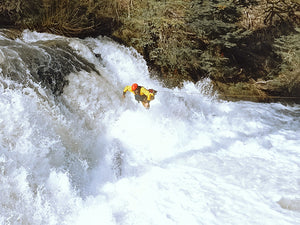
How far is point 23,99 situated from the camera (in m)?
4.96

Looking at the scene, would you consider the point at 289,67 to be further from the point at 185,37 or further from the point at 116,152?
the point at 116,152

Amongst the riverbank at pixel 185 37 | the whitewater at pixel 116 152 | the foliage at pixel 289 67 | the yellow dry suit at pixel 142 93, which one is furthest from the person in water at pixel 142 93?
the foliage at pixel 289 67

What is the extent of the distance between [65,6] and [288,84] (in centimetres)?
727

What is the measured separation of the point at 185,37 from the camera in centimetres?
913

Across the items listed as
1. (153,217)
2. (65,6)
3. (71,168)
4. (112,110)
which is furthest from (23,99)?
(65,6)

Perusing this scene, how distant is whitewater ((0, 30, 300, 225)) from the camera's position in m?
4.46

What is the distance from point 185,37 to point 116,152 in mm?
4723

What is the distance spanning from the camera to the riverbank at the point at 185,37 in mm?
8039

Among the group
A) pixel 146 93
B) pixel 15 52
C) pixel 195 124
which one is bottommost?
pixel 195 124

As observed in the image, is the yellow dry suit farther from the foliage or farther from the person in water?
the foliage

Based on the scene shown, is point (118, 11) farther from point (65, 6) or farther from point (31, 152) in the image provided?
point (31, 152)

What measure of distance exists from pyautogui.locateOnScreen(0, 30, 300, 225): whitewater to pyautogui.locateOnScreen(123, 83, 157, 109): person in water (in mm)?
560

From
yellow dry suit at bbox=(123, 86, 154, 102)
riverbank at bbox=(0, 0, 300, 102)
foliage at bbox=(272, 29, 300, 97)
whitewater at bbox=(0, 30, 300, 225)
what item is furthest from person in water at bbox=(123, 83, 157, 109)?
foliage at bbox=(272, 29, 300, 97)

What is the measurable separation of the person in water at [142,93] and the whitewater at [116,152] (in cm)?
56
